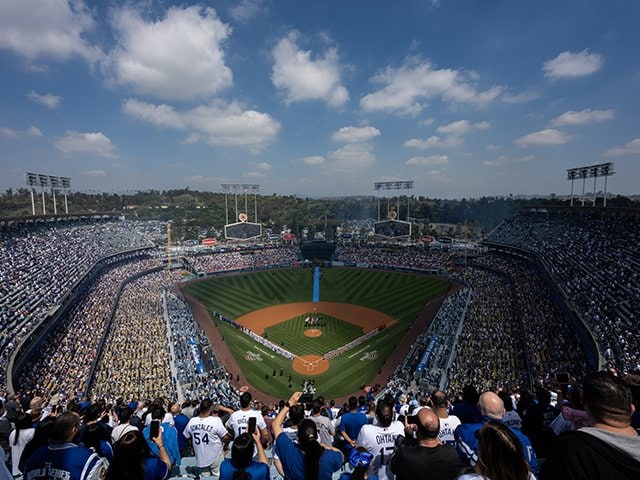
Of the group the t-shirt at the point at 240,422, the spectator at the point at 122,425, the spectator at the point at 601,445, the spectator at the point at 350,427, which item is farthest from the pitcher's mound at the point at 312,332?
the spectator at the point at 601,445

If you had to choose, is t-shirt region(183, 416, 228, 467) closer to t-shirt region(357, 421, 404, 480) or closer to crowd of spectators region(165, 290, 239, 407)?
t-shirt region(357, 421, 404, 480)

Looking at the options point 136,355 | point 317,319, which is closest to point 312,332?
point 317,319

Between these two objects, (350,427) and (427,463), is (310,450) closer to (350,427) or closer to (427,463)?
(427,463)

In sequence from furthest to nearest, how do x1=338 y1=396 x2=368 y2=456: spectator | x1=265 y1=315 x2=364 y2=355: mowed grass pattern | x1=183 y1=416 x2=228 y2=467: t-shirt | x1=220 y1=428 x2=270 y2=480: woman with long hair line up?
x1=265 y1=315 x2=364 y2=355: mowed grass pattern
x1=338 y1=396 x2=368 y2=456: spectator
x1=183 y1=416 x2=228 y2=467: t-shirt
x1=220 y1=428 x2=270 y2=480: woman with long hair

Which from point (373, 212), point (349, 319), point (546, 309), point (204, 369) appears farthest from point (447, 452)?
point (373, 212)

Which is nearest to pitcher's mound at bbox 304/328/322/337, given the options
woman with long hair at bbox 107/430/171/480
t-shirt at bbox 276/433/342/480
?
t-shirt at bbox 276/433/342/480
